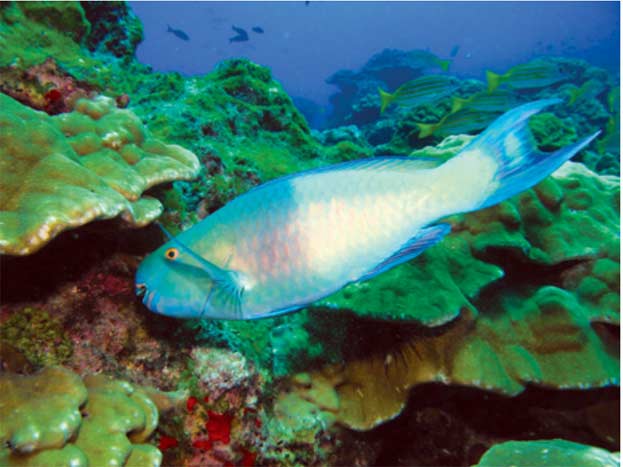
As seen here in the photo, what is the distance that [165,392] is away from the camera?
2045mm

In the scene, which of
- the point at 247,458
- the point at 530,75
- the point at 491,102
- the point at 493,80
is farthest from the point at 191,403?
the point at 530,75

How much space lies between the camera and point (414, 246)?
1.48 m

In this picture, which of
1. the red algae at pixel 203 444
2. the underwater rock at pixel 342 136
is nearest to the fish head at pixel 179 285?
the red algae at pixel 203 444

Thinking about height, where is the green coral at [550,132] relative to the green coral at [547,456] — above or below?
below

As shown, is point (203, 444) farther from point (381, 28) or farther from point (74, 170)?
point (381, 28)

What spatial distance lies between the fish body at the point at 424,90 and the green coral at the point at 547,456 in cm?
640

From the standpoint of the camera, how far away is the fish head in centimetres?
154

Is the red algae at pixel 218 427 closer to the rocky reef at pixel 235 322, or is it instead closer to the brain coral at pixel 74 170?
the rocky reef at pixel 235 322

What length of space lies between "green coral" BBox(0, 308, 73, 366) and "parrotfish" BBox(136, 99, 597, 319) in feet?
2.72

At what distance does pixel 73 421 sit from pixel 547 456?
2.50 metres

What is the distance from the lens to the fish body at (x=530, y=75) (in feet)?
25.3

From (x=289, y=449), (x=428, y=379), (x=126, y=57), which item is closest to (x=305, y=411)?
(x=289, y=449)

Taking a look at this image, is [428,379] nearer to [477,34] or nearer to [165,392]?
[165,392]

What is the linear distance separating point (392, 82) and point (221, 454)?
97.2 feet
